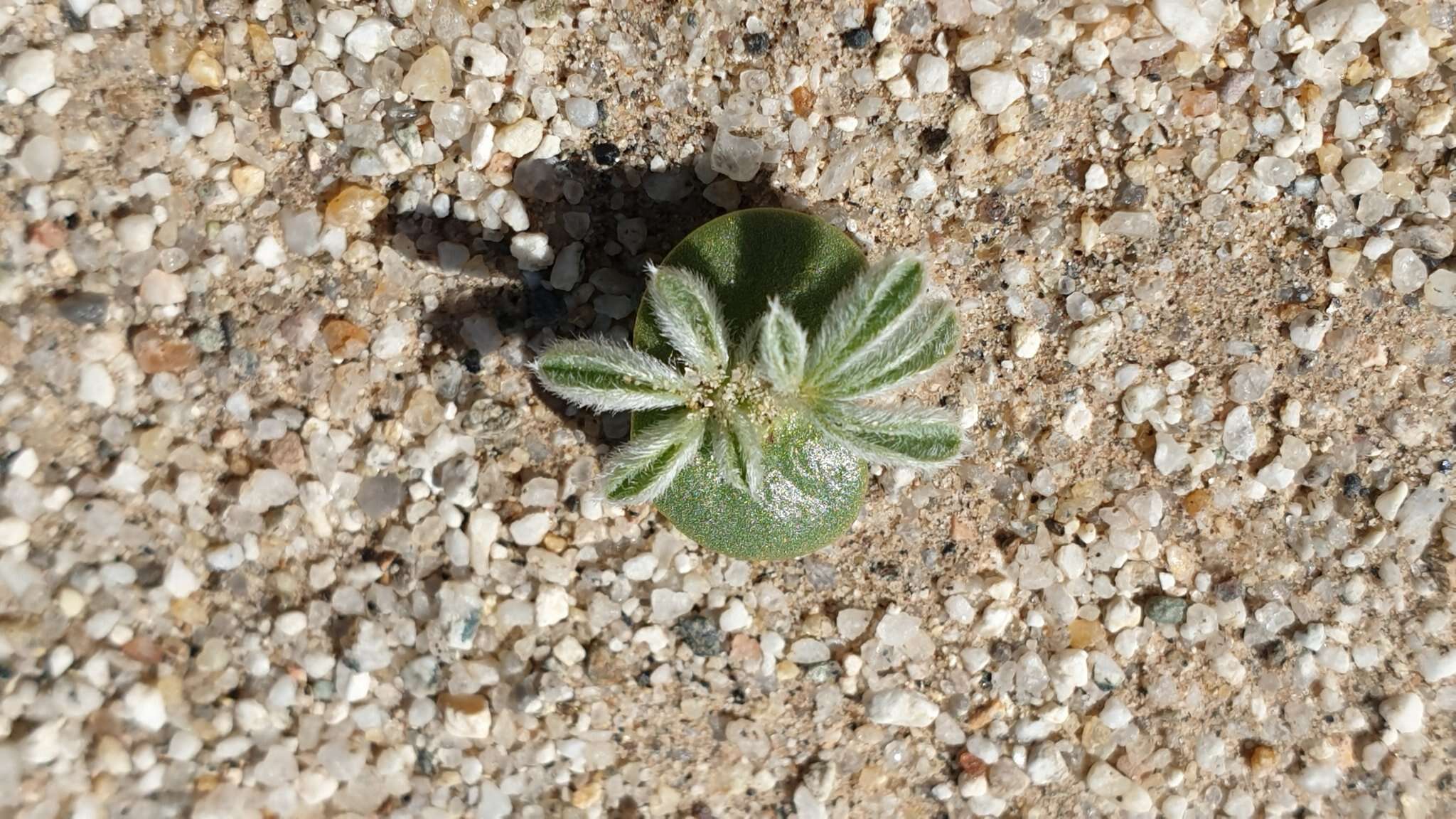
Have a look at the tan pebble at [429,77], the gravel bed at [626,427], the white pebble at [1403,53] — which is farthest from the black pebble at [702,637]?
the white pebble at [1403,53]

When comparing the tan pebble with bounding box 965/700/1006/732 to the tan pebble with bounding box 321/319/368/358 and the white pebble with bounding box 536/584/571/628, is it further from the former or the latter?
the tan pebble with bounding box 321/319/368/358

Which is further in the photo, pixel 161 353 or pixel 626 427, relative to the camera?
pixel 626 427

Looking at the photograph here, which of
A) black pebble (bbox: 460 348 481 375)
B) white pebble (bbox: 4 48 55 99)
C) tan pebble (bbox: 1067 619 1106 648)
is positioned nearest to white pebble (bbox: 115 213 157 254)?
white pebble (bbox: 4 48 55 99)

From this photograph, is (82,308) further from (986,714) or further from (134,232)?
(986,714)

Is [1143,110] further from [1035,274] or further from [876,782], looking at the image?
[876,782]

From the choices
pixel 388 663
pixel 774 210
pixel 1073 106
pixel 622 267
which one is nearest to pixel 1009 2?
pixel 1073 106

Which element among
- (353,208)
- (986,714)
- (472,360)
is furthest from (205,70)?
(986,714)

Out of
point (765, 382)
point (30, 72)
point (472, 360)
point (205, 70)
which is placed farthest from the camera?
point (472, 360)
